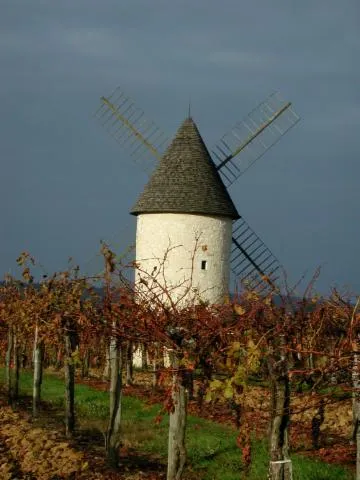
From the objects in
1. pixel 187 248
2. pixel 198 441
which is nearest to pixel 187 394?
pixel 198 441

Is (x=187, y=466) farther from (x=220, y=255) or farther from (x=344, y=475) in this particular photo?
(x=220, y=255)

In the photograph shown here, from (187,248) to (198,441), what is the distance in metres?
13.7

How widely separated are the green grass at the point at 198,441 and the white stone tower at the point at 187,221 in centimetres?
746

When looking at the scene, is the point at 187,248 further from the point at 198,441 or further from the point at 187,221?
the point at 198,441

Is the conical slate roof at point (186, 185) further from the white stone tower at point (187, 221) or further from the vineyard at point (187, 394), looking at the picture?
the vineyard at point (187, 394)

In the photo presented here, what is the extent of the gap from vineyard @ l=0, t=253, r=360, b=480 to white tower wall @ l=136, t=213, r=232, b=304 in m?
6.54

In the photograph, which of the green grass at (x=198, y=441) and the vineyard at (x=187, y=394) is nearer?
the vineyard at (x=187, y=394)

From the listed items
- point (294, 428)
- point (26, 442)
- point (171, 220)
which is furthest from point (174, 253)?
point (26, 442)

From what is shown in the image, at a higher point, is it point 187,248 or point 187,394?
point 187,248

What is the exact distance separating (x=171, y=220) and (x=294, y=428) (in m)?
12.1

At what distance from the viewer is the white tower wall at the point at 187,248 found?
84.0ft

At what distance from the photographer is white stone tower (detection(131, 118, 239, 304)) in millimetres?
25609

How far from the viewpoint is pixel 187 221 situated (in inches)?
1009

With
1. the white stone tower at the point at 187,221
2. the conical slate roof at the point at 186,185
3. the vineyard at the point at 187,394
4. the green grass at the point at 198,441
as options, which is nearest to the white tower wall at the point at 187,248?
the white stone tower at the point at 187,221
